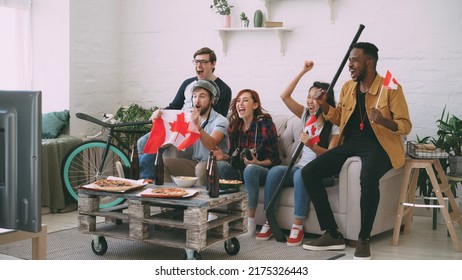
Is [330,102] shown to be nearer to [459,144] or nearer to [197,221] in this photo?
[459,144]

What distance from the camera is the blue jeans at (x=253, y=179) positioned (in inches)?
171

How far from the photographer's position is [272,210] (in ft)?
14.1

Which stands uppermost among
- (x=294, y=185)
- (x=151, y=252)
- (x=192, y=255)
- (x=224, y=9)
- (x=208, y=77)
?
(x=224, y=9)

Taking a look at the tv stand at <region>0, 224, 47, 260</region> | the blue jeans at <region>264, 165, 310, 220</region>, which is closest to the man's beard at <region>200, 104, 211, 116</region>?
the blue jeans at <region>264, 165, 310, 220</region>

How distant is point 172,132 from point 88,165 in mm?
1208

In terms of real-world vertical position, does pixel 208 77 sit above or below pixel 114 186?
above

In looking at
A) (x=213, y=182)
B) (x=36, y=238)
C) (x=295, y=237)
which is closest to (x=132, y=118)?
(x=295, y=237)

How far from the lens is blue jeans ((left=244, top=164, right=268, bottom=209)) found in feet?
14.3

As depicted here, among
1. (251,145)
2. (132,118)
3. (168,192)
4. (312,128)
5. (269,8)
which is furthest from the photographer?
(132,118)

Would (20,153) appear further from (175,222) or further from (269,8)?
(269,8)

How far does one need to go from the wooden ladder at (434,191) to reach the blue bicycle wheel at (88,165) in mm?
2000

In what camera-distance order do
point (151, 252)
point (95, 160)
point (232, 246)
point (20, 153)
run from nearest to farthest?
point (20, 153)
point (232, 246)
point (151, 252)
point (95, 160)

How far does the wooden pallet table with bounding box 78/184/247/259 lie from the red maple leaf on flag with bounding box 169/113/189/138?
0.71 m

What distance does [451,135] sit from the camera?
4637mm
